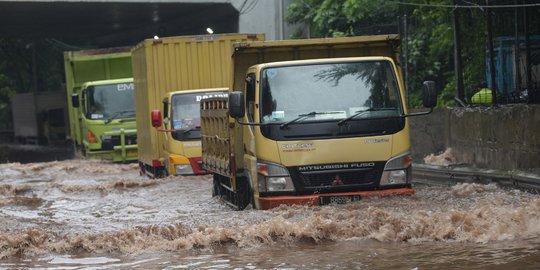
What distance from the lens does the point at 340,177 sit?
38.6ft

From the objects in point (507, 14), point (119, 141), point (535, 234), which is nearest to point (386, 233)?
point (535, 234)

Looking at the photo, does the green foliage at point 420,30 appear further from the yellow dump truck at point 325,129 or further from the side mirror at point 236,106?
the side mirror at point 236,106

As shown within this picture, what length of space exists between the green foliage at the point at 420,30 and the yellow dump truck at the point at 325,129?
835 centimetres

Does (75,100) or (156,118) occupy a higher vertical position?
(75,100)

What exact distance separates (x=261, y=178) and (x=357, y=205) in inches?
47.1

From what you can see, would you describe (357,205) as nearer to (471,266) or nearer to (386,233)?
(386,233)

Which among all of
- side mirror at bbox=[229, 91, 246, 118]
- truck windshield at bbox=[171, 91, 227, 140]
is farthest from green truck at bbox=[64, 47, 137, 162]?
side mirror at bbox=[229, 91, 246, 118]

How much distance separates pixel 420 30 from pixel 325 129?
50.0 ft

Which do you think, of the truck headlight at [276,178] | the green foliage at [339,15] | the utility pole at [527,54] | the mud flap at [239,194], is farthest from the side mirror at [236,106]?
the green foliage at [339,15]

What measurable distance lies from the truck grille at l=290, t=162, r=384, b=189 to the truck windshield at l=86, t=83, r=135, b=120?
15.1 metres

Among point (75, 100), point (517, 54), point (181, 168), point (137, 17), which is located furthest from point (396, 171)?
point (137, 17)

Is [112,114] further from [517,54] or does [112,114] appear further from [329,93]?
[329,93]

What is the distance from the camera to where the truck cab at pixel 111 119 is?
2631 centimetres

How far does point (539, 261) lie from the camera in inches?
335
